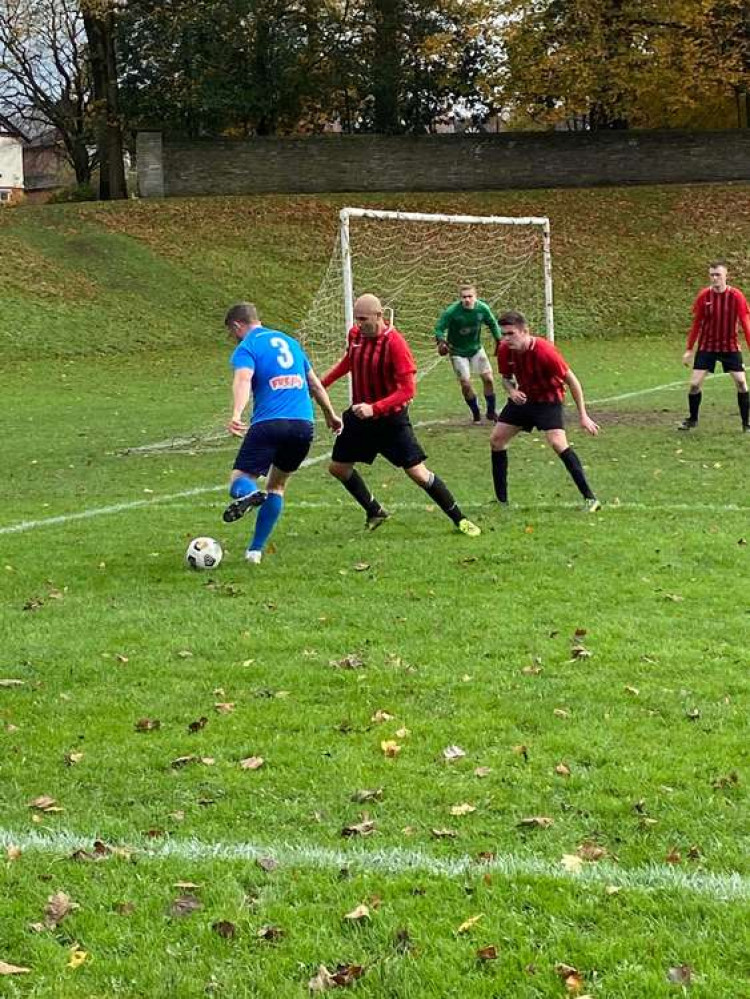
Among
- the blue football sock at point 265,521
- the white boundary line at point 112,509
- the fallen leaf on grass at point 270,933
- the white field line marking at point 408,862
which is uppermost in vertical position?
the blue football sock at point 265,521

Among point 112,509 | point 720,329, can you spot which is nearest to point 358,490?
point 112,509

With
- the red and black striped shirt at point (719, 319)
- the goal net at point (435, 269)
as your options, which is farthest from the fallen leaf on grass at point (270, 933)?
the goal net at point (435, 269)

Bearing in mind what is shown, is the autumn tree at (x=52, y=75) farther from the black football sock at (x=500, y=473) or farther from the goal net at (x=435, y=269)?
the black football sock at (x=500, y=473)

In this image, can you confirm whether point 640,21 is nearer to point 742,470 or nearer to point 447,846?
point 742,470

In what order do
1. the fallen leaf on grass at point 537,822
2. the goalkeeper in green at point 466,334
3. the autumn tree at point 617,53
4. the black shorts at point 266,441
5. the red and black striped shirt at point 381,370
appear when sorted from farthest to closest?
the autumn tree at point 617,53 < the goalkeeper in green at point 466,334 < the red and black striped shirt at point 381,370 < the black shorts at point 266,441 < the fallen leaf on grass at point 537,822

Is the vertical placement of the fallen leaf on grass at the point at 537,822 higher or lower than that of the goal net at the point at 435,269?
lower

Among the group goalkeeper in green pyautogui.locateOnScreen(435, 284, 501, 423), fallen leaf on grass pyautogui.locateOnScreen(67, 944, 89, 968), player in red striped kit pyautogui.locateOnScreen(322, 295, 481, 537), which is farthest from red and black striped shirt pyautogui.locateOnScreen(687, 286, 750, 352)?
fallen leaf on grass pyautogui.locateOnScreen(67, 944, 89, 968)

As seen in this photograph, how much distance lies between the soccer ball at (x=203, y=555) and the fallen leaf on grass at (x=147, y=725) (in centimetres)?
298

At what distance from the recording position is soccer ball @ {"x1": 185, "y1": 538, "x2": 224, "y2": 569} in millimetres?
8234

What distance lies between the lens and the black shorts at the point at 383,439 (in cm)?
916

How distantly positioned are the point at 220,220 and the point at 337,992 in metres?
33.4

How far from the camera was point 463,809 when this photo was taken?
427cm

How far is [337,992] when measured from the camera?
321 centimetres

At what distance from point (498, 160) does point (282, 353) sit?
31789 millimetres
